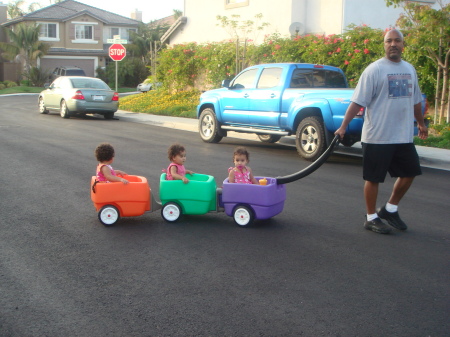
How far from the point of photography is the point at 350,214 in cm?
707

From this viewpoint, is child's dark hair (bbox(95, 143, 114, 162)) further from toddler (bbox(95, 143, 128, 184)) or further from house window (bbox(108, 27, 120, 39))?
house window (bbox(108, 27, 120, 39))

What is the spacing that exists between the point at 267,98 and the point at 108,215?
278 inches

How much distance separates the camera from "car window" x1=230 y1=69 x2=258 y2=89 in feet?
44.3

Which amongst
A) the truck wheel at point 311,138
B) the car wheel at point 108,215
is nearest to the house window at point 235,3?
the truck wheel at point 311,138

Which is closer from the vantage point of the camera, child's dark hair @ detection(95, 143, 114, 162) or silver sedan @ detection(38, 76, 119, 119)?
child's dark hair @ detection(95, 143, 114, 162)

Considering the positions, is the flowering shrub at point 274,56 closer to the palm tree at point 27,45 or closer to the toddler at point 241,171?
the toddler at point 241,171

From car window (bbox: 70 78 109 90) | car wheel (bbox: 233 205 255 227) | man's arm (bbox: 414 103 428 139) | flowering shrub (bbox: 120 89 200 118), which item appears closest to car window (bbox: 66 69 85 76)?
flowering shrub (bbox: 120 89 200 118)

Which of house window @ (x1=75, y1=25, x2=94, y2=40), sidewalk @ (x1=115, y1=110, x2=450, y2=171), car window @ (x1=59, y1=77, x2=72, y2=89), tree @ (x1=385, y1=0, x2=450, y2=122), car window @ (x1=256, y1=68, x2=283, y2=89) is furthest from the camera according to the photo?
house window @ (x1=75, y1=25, x2=94, y2=40)

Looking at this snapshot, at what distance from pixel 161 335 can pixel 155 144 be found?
1030cm

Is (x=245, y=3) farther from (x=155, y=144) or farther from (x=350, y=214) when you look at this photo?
(x=350, y=214)

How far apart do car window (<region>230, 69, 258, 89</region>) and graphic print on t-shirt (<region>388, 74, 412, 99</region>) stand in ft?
24.8

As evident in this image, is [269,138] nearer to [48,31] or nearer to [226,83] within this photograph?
[226,83]

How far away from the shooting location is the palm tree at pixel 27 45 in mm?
50219

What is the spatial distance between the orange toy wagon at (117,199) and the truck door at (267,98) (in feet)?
21.8
